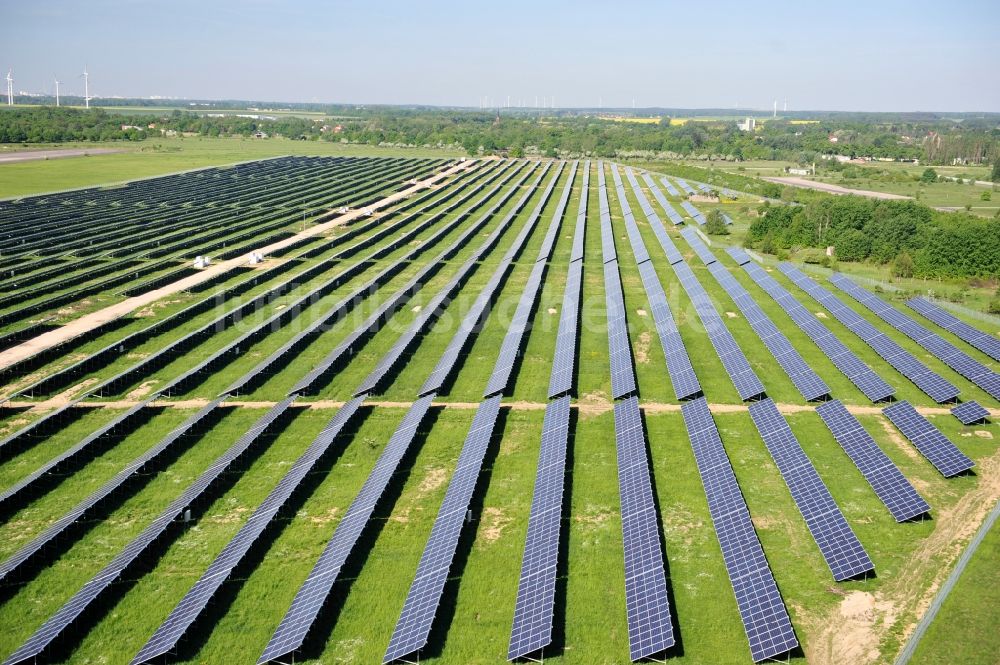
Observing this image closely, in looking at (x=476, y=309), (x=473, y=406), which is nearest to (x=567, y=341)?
(x=476, y=309)

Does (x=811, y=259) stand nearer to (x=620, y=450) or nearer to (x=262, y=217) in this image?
(x=620, y=450)

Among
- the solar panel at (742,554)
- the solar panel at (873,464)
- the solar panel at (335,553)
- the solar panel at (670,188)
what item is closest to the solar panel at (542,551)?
the solar panel at (742,554)

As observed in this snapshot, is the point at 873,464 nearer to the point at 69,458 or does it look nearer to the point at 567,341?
the point at 567,341

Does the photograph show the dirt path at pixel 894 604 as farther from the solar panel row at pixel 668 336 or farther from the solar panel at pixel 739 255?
the solar panel at pixel 739 255

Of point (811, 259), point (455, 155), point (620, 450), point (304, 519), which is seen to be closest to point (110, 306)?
point (304, 519)

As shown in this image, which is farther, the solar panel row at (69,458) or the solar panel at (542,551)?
the solar panel row at (69,458)

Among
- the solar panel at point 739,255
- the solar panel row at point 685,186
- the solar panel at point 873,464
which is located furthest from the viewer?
the solar panel row at point 685,186

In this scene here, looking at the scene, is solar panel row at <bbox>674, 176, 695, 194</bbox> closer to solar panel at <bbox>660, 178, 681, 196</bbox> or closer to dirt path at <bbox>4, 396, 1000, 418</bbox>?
solar panel at <bbox>660, 178, 681, 196</bbox>
